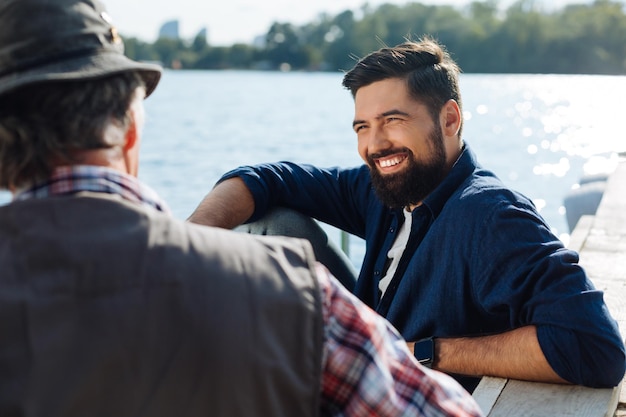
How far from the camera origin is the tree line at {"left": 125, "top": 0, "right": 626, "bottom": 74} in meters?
62.3

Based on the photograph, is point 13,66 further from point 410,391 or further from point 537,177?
point 537,177

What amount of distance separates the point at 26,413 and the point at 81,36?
1.86 feet

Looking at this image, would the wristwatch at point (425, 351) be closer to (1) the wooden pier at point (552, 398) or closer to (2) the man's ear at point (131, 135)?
(1) the wooden pier at point (552, 398)

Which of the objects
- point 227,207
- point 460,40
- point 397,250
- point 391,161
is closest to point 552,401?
point 397,250

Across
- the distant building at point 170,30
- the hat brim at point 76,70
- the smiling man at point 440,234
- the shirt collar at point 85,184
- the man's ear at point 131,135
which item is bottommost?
the distant building at point 170,30

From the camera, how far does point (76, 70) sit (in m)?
1.33

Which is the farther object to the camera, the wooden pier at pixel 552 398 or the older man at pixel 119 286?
the wooden pier at pixel 552 398

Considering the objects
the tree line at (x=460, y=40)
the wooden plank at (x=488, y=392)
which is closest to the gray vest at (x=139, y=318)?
the wooden plank at (x=488, y=392)

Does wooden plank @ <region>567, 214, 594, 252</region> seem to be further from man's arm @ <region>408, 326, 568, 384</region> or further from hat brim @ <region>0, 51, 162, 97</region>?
hat brim @ <region>0, 51, 162, 97</region>

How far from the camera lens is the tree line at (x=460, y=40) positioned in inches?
2452

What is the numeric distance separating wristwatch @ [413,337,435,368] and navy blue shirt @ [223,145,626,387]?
98mm

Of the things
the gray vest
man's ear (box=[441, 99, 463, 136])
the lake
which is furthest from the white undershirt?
the gray vest

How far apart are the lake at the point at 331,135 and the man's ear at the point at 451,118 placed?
1338 mm

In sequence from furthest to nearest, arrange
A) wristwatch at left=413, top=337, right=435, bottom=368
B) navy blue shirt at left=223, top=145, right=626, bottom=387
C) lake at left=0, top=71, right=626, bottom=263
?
1. lake at left=0, top=71, right=626, bottom=263
2. wristwatch at left=413, top=337, right=435, bottom=368
3. navy blue shirt at left=223, top=145, right=626, bottom=387
